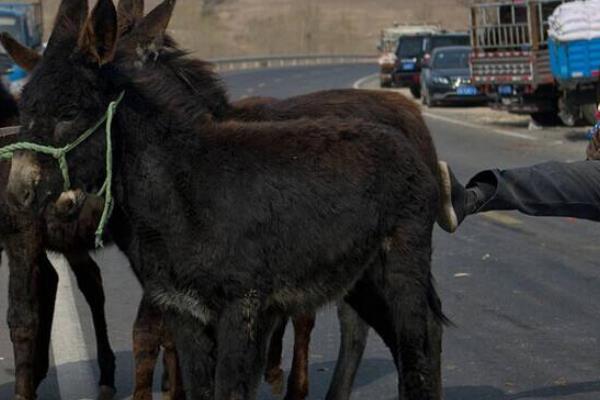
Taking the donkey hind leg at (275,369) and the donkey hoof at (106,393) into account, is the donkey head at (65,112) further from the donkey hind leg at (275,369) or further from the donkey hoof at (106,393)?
the donkey hind leg at (275,369)

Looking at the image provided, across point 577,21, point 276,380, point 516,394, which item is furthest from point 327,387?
point 577,21

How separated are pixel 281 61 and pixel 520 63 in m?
62.9

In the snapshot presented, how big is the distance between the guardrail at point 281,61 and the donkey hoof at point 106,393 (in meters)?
75.6

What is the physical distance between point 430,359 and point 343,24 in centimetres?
11539

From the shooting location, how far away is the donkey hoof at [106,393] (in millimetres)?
8328

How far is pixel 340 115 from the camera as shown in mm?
7617

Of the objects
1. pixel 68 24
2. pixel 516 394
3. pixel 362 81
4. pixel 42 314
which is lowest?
pixel 362 81

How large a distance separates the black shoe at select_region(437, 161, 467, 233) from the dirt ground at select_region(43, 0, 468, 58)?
10667 cm

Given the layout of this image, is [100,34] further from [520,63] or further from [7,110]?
[520,63]

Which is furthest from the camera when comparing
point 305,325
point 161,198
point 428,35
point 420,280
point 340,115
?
point 428,35

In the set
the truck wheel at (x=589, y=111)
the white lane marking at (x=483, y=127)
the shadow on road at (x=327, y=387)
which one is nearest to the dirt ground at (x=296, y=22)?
the white lane marking at (x=483, y=127)

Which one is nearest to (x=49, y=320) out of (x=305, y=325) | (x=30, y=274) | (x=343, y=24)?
(x=30, y=274)

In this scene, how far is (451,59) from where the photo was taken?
42219 mm

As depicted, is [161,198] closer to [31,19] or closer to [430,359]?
[430,359]
